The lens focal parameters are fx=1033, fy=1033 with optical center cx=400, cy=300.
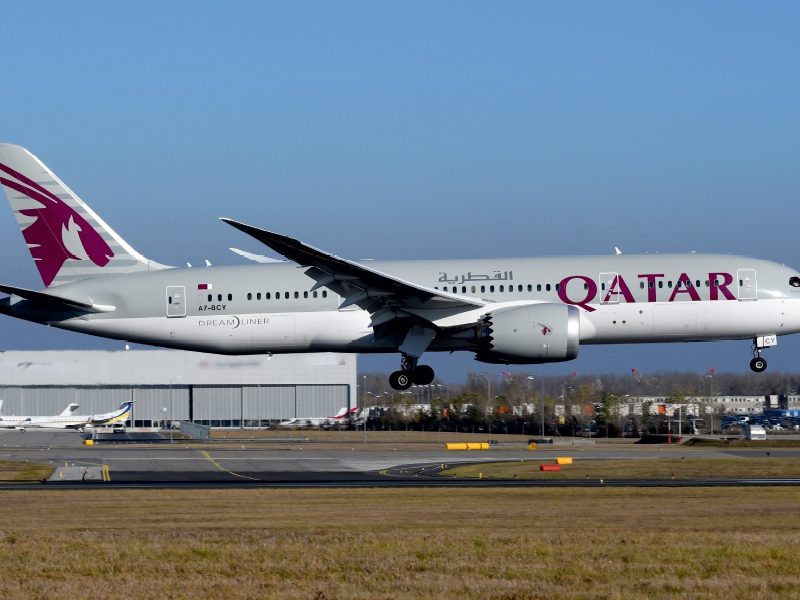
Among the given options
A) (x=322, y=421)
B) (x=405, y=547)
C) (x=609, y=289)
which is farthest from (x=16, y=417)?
(x=405, y=547)

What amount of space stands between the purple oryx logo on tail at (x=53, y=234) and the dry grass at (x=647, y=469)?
18.7 metres

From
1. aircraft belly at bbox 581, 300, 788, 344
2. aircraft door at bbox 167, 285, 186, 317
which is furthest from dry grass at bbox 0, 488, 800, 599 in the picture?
aircraft door at bbox 167, 285, 186, 317

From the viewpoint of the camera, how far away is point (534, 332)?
37906 mm

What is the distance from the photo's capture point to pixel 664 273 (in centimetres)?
3906

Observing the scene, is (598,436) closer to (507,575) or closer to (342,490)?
(342,490)

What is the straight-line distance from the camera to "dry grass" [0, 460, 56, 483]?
150 ft

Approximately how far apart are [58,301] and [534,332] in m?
18.6

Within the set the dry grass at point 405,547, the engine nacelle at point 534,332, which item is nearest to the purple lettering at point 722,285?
the engine nacelle at point 534,332

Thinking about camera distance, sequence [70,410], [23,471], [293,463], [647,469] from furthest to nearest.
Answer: [70,410] → [293,463] → [23,471] → [647,469]

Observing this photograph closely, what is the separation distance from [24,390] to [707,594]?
110227mm

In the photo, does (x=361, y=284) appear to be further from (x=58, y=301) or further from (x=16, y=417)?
(x=16, y=417)

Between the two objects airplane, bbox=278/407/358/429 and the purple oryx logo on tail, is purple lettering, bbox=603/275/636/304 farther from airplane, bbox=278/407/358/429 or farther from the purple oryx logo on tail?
airplane, bbox=278/407/358/429

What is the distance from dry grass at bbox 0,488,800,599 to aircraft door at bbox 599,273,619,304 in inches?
308

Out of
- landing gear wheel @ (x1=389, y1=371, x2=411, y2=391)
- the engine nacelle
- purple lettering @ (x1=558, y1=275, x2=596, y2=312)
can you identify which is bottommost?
landing gear wheel @ (x1=389, y1=371, x2=411, y2=391)
